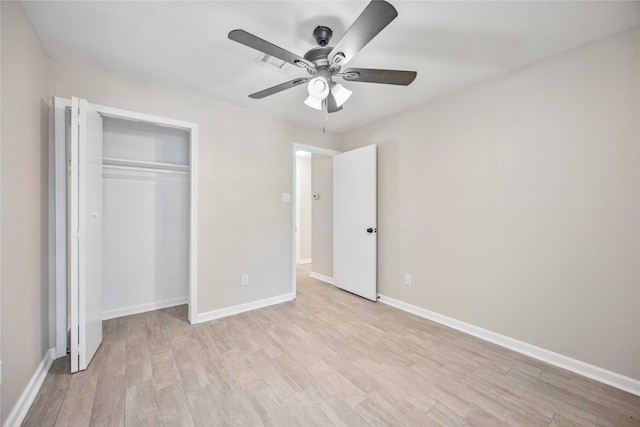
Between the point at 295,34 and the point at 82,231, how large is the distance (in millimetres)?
2074

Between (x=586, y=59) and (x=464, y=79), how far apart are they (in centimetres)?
80

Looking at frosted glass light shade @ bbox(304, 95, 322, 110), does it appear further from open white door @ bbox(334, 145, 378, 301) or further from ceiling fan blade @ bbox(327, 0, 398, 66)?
open white door @ bbox(334, 145, 378, 301)

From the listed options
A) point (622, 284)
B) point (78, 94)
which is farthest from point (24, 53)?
point (622, 284)

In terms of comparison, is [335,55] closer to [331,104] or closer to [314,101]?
[314,101]

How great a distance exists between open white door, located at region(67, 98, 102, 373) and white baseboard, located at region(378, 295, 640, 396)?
308 centimetres

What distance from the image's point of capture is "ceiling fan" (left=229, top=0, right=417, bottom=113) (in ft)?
4.13

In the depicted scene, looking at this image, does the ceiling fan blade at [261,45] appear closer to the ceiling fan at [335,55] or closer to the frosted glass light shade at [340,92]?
the ceiling fan at [335,55]

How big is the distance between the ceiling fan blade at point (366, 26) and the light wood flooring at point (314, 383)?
6.97ft

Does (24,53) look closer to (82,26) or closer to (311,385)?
Answer: (82,26)

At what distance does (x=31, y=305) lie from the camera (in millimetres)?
1711

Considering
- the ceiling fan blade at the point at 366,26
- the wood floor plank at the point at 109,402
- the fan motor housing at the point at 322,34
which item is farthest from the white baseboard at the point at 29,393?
the fan motor housing at the point at 322,34

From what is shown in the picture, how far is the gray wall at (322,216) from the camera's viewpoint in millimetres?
4246

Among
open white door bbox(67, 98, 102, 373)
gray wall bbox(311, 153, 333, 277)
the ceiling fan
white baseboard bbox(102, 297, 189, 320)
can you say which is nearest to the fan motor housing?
the ceiling fan

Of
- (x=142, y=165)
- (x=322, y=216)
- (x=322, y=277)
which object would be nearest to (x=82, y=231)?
(x=142, y=165)
